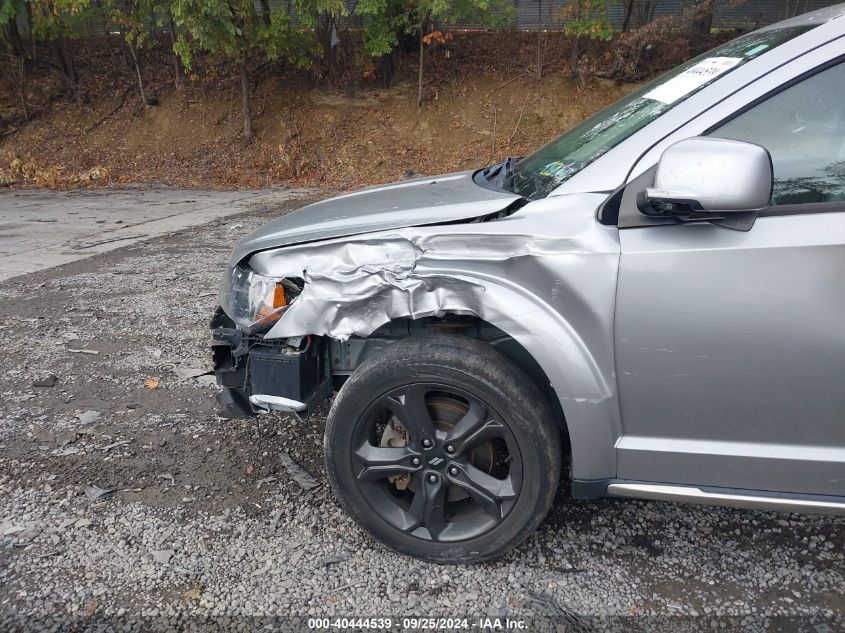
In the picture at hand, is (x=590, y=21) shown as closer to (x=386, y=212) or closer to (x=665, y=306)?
(x=386, y=212)

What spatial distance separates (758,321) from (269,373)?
1.75 metres

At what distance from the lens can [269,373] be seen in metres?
2.54

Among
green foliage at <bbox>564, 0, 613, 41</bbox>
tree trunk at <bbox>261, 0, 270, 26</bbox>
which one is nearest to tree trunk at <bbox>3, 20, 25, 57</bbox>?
tree trunk at <bbox>261, 0, 270, 26</bbox>

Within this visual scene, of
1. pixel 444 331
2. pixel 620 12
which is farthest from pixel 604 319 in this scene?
pixel 620 12

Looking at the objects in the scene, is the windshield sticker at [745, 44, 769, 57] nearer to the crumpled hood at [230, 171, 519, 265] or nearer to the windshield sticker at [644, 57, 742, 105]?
the windshield sticker at [644, 57, 742, 105]

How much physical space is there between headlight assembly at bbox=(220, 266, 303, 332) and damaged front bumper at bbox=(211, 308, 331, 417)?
0.07 meters

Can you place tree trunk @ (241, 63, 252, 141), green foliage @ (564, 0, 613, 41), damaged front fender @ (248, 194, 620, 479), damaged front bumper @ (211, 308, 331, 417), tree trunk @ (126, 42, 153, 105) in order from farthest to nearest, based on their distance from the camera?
tree trunk @ (126, 42, 153, 105), tree trunk @ (241, 63, 252, 141), green foliage @ (564, 0, 613, 41), damaged front bumper @ (211, 308, 331, 417), damaged front fender @ (248, 194, 620, 479)

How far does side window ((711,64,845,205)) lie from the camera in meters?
1.98

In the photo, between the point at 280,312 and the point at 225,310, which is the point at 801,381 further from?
the point at 225,310

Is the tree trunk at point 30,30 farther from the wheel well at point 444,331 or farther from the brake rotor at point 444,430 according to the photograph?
the brake rotor at point 444,430

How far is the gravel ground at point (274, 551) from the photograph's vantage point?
88.9 inches

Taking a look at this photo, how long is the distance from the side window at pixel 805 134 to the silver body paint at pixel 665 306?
0.19 feet

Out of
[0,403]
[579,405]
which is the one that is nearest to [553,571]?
[579,405]

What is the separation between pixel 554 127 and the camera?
1644 cm
